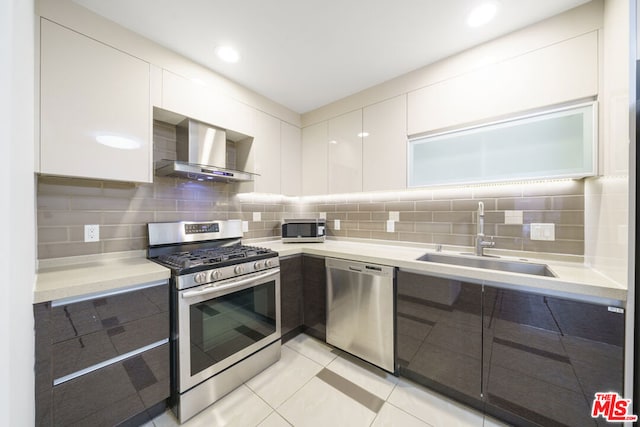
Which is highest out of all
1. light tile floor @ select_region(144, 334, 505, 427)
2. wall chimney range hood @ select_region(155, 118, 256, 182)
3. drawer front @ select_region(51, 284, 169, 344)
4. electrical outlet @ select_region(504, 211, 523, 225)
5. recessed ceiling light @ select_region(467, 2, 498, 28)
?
recessed ceiling light @ select_region(467, 2, 498, 28)

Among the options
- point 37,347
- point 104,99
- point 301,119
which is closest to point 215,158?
point 104,99

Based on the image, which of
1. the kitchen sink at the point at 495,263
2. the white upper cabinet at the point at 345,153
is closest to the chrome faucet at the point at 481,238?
the kitchen sink at the point at 495,263

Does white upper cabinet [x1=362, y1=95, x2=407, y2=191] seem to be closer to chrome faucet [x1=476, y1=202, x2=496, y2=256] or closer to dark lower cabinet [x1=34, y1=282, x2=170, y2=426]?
chrome faucet [x1=476, y1=202, x2=496, y2=256]

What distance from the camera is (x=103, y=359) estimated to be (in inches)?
43.2

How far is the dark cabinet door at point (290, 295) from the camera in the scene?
1.97 m

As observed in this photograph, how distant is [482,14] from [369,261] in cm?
174

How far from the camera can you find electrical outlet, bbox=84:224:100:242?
1.48 metres

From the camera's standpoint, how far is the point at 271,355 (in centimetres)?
178

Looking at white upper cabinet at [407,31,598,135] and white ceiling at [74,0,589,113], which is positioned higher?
white ceiling at [74,0,589,113]

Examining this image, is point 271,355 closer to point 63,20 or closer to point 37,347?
point 37,347

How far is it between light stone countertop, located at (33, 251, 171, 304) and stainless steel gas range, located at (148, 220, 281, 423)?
121mm

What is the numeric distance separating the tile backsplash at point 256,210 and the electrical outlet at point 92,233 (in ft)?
0.07

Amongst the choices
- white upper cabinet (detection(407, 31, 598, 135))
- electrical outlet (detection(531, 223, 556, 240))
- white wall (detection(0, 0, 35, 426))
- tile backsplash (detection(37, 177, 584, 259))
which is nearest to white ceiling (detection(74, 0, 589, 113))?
white upper cabinet (detection(407, 31, 598, 135))

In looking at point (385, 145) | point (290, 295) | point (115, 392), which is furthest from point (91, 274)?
point (385, 145)
